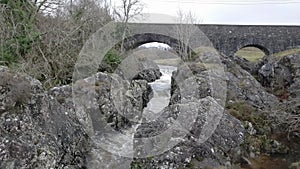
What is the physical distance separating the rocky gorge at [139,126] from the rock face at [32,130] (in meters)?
0.02

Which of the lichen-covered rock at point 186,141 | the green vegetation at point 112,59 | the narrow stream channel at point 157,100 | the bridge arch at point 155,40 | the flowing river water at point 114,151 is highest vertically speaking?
the bridge arch at point 155,40

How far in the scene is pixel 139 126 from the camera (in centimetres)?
1146

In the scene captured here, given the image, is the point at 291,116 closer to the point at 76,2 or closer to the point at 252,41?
the point at 76,2

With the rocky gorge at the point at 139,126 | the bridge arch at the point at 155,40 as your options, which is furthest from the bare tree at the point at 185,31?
the rocky gorge at the point at 139,126

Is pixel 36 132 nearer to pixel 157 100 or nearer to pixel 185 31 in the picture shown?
pixel 157 100

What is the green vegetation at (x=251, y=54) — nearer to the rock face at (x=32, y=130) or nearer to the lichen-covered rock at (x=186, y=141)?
the lichen-covered rock at (x=186, y=141)

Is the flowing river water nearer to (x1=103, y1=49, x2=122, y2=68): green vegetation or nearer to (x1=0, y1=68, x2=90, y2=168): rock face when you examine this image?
(x1=0, y1=68, x2=90, y2=168): rock face

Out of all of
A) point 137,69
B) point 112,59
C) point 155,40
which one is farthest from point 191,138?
point 155,40

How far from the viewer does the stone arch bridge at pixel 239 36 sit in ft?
107

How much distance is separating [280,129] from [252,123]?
127 cm

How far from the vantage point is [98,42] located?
71.3 ft

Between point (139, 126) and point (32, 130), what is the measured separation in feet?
12.0

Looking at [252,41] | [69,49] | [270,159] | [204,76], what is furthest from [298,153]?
[252,41]

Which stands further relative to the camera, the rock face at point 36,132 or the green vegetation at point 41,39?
the green vegetation at point 41,39
